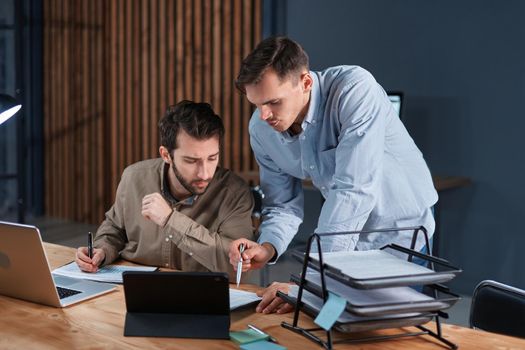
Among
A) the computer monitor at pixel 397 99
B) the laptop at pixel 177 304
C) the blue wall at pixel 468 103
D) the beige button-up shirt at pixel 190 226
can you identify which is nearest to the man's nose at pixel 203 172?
the beige button-up shirt at pixel 190 226

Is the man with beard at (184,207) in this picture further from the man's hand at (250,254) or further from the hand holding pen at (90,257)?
the man's hand at (250,254)

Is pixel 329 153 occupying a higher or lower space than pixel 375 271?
higher

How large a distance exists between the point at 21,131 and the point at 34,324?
15.5ft

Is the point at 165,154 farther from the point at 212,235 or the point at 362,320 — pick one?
the point at 362,320

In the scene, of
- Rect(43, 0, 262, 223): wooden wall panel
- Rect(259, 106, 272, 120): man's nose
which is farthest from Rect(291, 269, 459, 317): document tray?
Rect(43, 0, 262, 223): wooden wall panel

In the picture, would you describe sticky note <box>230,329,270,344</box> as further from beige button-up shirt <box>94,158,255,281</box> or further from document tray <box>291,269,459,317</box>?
beige button-up shirt <box>94,158,255,281</box>

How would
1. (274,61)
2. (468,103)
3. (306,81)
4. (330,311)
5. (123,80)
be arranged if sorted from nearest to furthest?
(330,311) → (274,61) → (306,81) → (468,103) → (123,80)

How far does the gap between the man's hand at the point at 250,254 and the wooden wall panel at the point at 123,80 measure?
12.4 feet

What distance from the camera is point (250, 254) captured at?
216 cm

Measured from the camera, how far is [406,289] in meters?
1.77

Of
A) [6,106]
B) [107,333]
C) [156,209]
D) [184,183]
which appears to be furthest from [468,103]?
[107,333]

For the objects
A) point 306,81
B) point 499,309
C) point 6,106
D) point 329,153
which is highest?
point 306,81

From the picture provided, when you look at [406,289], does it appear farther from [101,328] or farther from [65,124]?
[65,124]

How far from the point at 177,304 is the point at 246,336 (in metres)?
0.21
